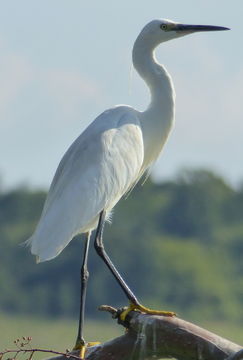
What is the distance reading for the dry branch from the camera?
7.36 m

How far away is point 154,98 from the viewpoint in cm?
931

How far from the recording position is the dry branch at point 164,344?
7.36 meters

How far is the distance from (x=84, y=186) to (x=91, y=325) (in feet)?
101

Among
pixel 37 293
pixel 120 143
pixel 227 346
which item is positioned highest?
pixel 120 143

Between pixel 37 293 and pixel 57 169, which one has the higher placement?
pixel 57 169

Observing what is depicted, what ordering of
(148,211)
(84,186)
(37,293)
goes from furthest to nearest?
1. (148,211)
2. (37,293)
3. (84,186)

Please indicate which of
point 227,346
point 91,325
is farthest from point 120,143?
point 91,325

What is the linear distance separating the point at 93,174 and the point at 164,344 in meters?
1.64

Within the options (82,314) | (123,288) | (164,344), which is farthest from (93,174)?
(164,344)

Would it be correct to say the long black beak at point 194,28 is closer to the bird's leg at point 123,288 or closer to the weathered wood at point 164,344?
the bird's leg at point 123,288

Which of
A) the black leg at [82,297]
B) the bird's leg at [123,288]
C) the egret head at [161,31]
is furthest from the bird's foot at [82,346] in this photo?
the egret head at [161,31]

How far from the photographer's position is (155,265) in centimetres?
4909

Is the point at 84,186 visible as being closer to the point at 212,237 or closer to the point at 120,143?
the point at 120,143

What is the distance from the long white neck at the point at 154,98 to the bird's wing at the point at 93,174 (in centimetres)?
14
